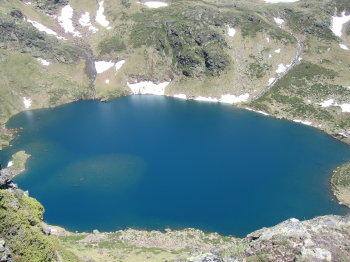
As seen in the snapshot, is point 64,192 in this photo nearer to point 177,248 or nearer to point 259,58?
point 177,248

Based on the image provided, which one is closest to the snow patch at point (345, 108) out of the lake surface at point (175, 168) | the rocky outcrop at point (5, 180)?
the lake surface at point (175, 168)

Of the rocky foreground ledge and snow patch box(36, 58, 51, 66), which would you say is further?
snow patch box(36, 58, 51, 66)

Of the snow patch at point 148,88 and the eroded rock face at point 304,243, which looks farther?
the snow patch at point 148,88

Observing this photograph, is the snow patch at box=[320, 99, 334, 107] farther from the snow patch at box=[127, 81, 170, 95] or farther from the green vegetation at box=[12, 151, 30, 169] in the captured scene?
the green vegetation at box=[12, 151, 30, 169]

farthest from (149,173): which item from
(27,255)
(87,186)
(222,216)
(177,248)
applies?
(27,255)

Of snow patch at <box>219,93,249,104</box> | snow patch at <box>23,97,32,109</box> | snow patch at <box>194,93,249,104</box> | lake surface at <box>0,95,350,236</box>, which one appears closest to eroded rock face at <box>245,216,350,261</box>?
lake surface at <box>0,95,350,236</box>

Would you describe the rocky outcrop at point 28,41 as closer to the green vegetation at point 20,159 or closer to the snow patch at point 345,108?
the green vegetation at point 20,159
